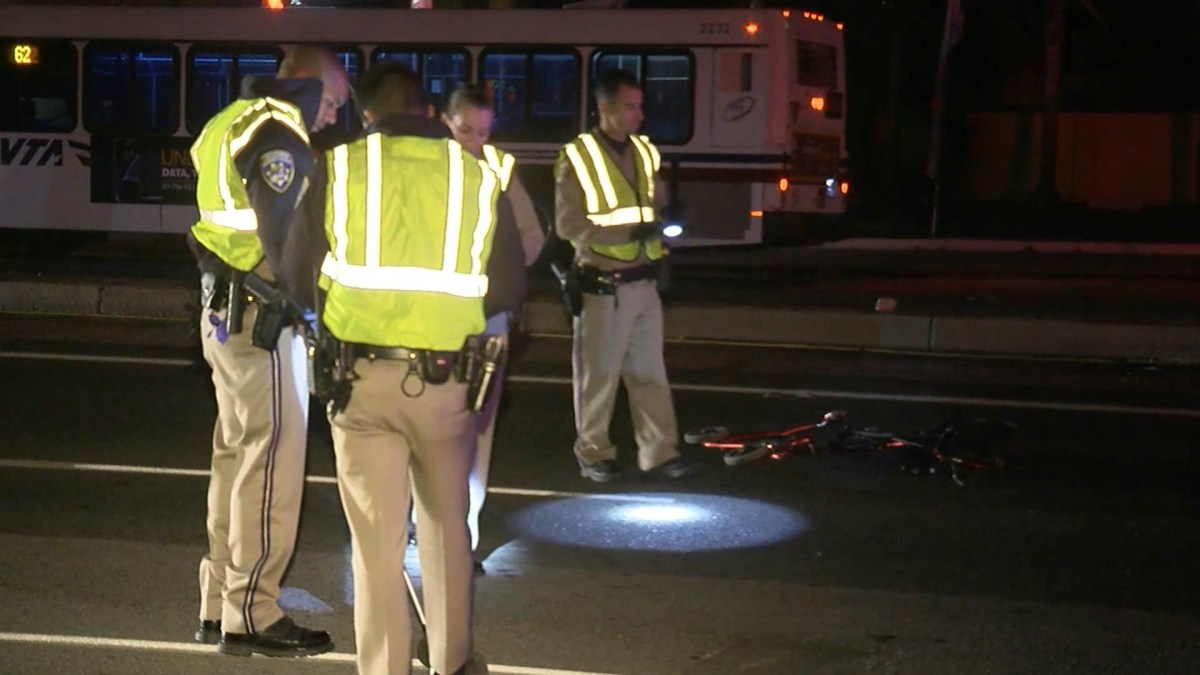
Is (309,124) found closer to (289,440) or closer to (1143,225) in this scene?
(289,440)

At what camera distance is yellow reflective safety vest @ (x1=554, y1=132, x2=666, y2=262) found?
8281 millimetres

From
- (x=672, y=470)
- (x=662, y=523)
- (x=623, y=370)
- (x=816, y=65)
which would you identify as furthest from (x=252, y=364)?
(x=816, y=65)

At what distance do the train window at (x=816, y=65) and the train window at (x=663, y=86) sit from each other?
1.23 meters

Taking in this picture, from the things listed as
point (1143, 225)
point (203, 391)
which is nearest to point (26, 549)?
point (203, 391)

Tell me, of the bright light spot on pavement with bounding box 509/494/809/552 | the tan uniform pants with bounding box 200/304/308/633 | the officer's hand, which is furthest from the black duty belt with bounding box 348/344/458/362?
the officer's hand

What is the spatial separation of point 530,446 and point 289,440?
408cm

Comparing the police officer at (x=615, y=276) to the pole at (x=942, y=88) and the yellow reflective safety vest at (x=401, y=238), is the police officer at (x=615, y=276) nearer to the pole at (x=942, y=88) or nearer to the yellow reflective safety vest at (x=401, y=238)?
the yellow reflective safety vest at (x=401, y=238)

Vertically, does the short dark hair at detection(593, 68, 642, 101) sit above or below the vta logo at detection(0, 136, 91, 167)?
above

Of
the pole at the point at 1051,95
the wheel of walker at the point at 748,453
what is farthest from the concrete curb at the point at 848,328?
the pole at the point at 1051,95

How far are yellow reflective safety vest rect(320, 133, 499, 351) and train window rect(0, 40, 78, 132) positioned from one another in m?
18.1

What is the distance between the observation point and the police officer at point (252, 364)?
5656 mm

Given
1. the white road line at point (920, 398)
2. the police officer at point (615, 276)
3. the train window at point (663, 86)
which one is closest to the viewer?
the police officer at point (615, 276)

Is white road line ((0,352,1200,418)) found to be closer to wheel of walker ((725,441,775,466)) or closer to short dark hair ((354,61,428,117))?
wheel of walker ((725,441,775,466))

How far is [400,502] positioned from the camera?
4980mm
